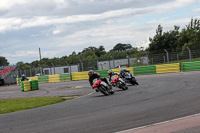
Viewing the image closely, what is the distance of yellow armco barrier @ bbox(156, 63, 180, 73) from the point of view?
2873 centimetres

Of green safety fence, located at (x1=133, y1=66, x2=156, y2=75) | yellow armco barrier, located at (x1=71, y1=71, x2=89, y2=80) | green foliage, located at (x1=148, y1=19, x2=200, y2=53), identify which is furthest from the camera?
green foliage, located at (x1=148, y1=19, x2=200, y2=53)

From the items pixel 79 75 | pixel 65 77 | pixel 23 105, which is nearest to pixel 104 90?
pixel 23 105

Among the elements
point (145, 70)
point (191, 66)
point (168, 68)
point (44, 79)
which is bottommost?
point (44, 79)

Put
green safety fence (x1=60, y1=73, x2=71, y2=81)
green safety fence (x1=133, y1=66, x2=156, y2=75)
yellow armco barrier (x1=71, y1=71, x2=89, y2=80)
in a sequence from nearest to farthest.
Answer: green safety fence (x1=133, y1=66, x2=156, y2=75), yellow armco barrier (x1=71, y1=71, x2=89, y2=80), green safety fence (x1=60, y1=73, x2=71, y2=81)

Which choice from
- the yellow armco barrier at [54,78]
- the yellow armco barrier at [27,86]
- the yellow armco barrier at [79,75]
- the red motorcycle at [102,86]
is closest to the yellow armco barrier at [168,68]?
the yellow armco barrier at [79,75]

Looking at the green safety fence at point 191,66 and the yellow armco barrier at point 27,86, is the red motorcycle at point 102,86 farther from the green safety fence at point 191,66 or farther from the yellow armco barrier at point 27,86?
the green safety fence at point 191,66

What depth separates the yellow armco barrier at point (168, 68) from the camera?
2873 cm

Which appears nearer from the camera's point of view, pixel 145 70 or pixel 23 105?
pixel 23 105

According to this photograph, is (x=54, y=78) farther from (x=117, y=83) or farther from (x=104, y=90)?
(x=104, y=90)

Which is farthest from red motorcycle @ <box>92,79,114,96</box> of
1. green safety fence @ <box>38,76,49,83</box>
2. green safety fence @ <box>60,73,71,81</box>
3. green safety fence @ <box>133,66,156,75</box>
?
green safety fence @ <box>38,76,49,83</box>

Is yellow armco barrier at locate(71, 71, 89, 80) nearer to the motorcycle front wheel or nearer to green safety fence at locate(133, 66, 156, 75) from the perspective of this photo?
green safety fence at locate(133, 66, 156, 75)

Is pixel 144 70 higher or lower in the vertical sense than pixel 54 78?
higher

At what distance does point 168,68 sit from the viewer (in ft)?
96.2

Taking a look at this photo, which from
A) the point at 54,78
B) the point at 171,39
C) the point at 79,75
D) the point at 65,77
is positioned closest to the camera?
the point at 79,75
